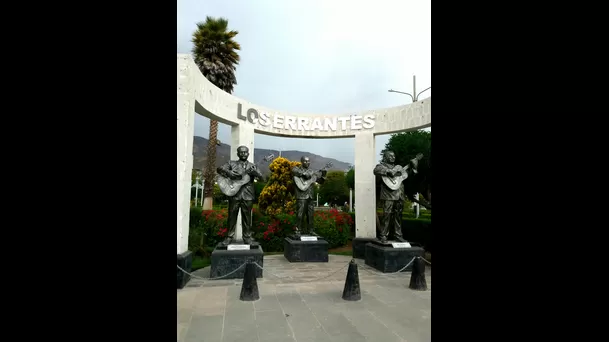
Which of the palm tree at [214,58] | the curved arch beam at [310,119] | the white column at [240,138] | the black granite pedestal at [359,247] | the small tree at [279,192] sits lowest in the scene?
the black granite pedestal at [359,247]

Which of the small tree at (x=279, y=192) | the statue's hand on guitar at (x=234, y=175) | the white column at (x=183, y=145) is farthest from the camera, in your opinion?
the small tree at (x=279, y=192)

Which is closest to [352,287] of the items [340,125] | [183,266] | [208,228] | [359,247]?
[183,266]

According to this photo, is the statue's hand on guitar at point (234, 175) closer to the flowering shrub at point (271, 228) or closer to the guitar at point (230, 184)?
the guitar at point (230, 184)

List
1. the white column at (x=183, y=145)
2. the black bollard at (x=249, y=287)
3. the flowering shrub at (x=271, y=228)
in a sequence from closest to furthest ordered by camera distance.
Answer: the black bollard at (x=249, y=287), the white column at (x=183, y=145), the flowering shrub at (x=271, y=228)

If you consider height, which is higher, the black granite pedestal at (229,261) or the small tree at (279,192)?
the small tree at (279,192)

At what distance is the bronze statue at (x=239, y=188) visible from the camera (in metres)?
7.66

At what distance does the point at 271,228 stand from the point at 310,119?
465 centimetres

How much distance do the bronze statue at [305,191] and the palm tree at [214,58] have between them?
8504 millimetres

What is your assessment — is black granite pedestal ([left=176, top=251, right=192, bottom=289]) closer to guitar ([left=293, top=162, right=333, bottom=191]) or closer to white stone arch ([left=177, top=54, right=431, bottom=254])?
white stone arch ([left=177, top=54, right=431, bottom=254])

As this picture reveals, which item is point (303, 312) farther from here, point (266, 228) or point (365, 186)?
point (266, 228)

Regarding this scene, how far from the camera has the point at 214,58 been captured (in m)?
17.7

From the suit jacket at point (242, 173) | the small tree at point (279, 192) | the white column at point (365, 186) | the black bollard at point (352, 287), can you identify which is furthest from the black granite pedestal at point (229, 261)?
the small tree at point (279, 192)
